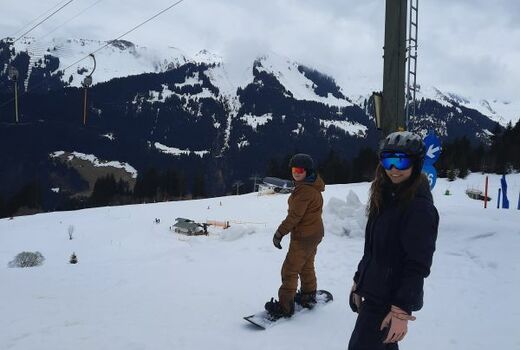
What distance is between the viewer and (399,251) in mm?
2637

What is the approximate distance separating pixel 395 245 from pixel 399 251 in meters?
0.04

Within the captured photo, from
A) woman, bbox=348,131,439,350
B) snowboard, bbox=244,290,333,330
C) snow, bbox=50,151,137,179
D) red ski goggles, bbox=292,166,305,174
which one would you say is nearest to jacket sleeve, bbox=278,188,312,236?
red ski goggles, bbox=292,166,305,174

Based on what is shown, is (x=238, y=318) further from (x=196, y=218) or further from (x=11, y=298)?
(x=196, y=218)

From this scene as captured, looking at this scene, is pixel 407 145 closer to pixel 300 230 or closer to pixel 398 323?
pixel 398 323

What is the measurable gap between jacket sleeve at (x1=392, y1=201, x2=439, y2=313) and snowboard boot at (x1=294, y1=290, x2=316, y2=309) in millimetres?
3270

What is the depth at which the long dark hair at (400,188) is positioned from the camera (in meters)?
2.63

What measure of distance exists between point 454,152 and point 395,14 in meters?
58.8

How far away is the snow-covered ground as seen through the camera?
4.83 meters

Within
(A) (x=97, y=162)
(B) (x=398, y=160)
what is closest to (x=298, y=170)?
(B) (x=398, y=160)

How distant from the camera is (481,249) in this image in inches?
329

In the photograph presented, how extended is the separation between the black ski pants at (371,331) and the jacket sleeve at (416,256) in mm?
245

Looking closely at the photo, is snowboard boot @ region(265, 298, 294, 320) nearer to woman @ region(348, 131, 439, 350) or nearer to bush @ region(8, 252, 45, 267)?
woman @ region(348, 131, 439, 350)

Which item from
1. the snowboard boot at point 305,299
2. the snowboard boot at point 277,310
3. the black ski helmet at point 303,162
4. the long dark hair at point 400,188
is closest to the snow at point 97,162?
the snowboard boot at point 305,299

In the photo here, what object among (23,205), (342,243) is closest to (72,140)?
(23,205)
